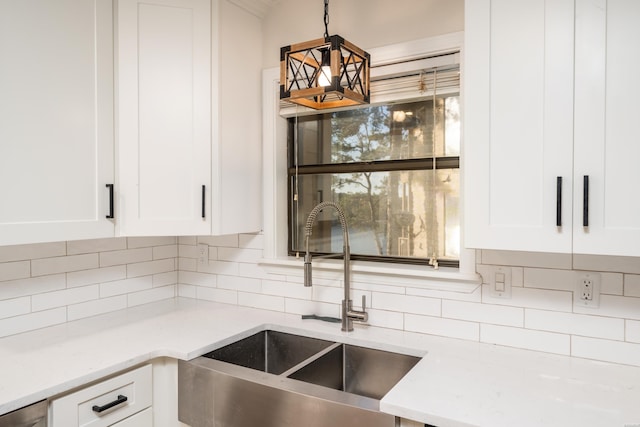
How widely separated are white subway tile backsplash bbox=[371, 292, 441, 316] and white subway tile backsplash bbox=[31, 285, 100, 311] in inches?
52.4

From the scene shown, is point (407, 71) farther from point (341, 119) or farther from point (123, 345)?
point (123, 345)

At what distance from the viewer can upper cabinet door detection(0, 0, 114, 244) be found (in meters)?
1.49

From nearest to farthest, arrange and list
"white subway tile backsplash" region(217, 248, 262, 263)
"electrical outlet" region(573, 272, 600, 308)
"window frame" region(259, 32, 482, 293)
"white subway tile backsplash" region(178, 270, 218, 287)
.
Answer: "electrical outlet" region(573, 272, 600, 308)
"window frame" region(259, 32, 482, 293)
"white subway tile backsplash" region(217, 248, 262, 263)
"white subway tile backsplash" region(178, 270, 218, 287)

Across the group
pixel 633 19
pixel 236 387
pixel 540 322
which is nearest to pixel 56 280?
pixel 236 387

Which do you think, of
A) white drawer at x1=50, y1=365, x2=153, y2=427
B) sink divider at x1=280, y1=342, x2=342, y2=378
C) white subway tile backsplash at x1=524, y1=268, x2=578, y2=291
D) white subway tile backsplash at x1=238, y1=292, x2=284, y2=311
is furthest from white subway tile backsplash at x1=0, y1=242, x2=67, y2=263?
white subway tile backsplash at x1=524, y1=268, x2=578, y2=291

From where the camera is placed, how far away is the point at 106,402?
4.70 feet

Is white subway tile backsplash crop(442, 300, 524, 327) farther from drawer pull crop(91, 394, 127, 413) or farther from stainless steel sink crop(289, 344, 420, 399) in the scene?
drawer pull crop(91, 394, 127, 413)

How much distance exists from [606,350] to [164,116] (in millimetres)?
1910

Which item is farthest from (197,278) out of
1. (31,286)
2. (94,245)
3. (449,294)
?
(449,294)

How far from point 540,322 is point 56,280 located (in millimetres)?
2003

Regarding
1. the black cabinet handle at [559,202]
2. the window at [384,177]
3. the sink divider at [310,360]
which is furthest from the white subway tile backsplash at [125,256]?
the black cabinet handle at [559,202]

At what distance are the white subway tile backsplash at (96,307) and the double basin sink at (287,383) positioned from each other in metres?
0.74

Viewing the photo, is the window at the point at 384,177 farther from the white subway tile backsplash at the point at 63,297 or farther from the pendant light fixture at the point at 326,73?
the white subway tile backsplash at the point at 63,297

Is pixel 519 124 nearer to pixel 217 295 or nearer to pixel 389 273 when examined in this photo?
pixel 389 273
